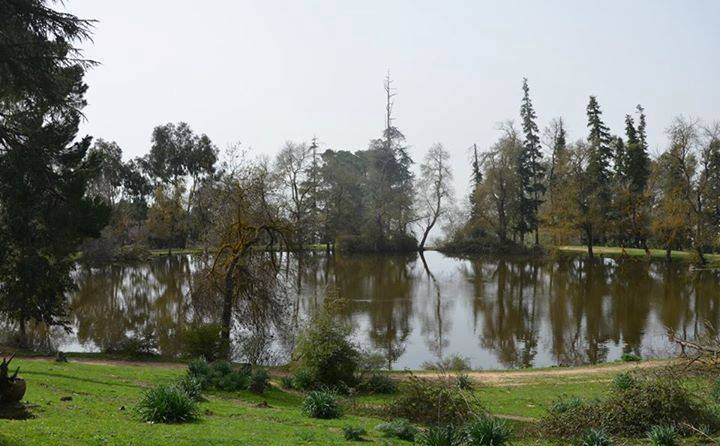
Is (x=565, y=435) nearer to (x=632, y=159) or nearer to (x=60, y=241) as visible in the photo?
(x=60, y=241)

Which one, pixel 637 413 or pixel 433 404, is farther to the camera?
pixel 433 404

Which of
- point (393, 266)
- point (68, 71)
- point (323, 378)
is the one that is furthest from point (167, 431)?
point (393, 266)

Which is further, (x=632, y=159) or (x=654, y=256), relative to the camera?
(x=632, y=159)

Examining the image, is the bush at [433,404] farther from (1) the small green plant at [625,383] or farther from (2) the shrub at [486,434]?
(1) the small green plant at [625,383]

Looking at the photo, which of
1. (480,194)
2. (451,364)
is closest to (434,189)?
(480,194)

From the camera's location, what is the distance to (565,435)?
11023 mm

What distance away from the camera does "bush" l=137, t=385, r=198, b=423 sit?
1066cm

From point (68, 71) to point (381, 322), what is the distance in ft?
58.8

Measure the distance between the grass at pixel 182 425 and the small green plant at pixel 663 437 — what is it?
2032mm

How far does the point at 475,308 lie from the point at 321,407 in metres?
22.8

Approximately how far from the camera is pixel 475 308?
3447 centimetres

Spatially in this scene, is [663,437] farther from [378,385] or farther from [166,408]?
[378,385]

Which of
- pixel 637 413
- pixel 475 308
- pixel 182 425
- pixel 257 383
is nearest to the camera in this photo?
pixel 182 425

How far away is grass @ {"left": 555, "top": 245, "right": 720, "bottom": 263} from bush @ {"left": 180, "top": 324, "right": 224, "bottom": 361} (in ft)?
142
